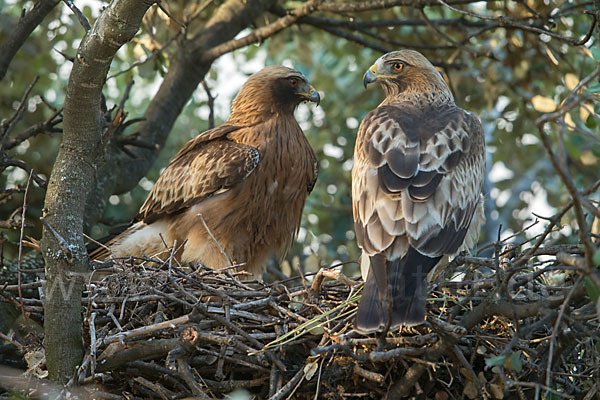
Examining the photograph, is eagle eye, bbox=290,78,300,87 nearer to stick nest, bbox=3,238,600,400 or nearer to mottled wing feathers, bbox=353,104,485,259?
mottled wing feathers, bbox=353,104,485,259

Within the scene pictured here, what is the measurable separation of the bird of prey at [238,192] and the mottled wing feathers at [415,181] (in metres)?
1.10

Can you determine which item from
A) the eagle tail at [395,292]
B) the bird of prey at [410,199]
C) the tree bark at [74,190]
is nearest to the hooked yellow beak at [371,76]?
the bird of prey at [410,199]

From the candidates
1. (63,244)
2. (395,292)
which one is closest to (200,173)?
(63,244)

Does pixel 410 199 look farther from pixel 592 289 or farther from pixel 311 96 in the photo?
pixel 311 96

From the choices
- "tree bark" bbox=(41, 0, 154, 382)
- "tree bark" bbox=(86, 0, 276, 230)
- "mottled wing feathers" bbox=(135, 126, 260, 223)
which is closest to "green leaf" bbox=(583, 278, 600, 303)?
"tree bark" bbox=(41, 0, 154, 382)

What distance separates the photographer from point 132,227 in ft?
20.2

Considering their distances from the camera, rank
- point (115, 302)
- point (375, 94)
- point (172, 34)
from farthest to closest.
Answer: point (375, 94), point (172, 34), point (115, 302)

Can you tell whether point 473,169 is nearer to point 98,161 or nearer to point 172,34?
point 98,161

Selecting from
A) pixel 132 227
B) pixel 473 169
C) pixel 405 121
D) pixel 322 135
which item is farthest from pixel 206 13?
pixel 473 169

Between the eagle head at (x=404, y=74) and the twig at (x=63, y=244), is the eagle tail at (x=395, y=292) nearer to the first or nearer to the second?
the twig at (x=63, y=244)

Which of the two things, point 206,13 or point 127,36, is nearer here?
A: point 127,36

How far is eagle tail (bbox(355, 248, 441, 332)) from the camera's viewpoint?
357cm

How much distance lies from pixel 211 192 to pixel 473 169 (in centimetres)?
213

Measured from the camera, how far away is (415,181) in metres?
4.32
